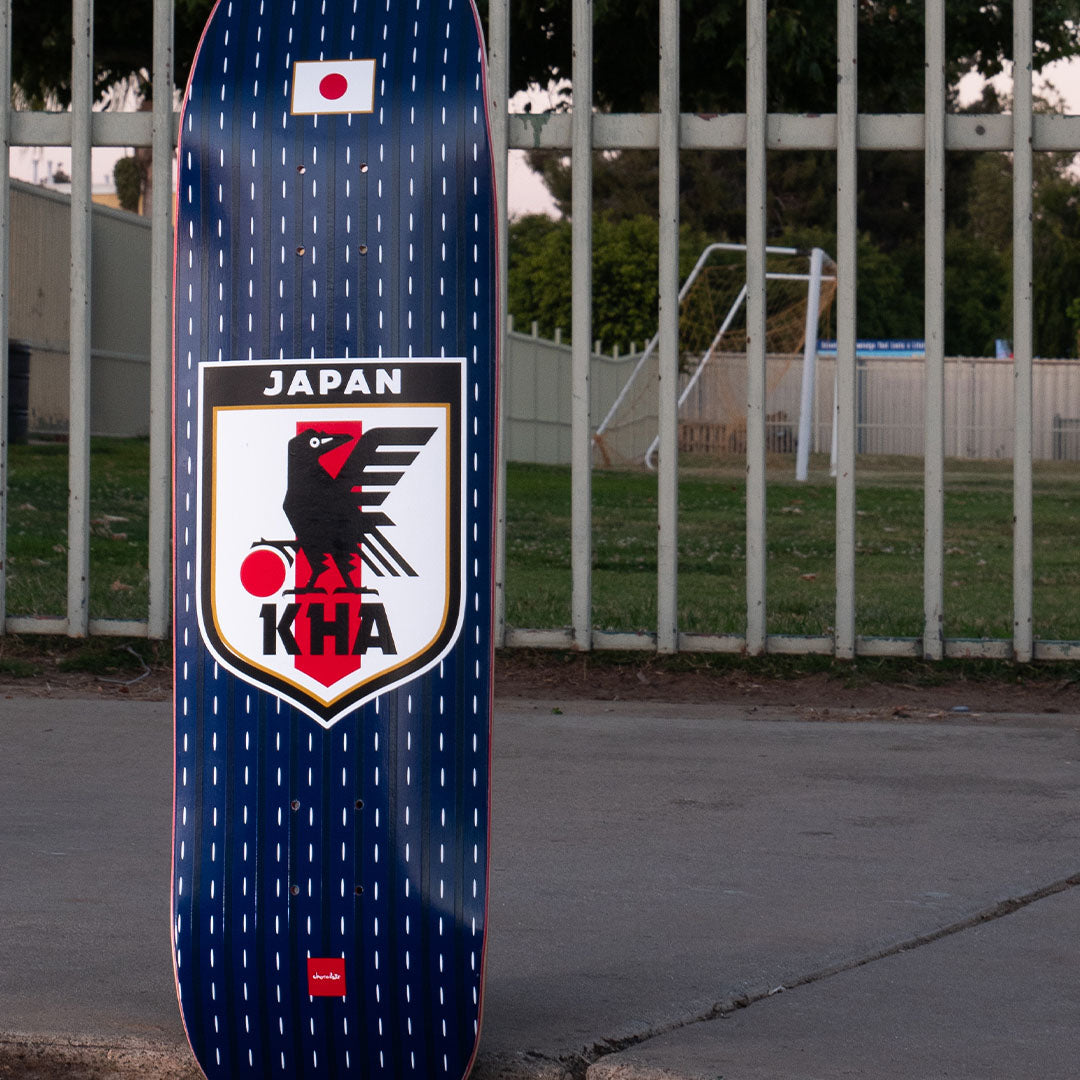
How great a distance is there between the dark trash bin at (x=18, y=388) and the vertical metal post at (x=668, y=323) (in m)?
11.2

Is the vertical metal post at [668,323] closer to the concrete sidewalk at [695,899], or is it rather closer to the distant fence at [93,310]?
the concrete sidewalk at [695,899]

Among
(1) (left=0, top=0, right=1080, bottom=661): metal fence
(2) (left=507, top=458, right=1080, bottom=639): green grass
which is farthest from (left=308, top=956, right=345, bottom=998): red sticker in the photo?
(2) (left=507, top=458, right=1080, bottom=639): green grass

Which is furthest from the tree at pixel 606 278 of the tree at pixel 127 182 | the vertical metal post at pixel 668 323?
the vertical metal post at pixel 668 323

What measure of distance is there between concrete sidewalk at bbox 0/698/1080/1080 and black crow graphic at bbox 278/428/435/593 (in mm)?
712

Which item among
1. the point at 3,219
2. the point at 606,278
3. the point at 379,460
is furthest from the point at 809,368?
the point at 606,278

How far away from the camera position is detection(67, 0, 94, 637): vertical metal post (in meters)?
4.92

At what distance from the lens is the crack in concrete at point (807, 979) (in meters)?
2.22

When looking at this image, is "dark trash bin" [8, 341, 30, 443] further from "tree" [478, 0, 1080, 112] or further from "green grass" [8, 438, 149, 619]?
"tree" [478, 0, 1080, 112]

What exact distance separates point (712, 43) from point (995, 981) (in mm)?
11348

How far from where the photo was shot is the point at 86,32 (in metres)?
4.95

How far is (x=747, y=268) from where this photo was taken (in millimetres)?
4688

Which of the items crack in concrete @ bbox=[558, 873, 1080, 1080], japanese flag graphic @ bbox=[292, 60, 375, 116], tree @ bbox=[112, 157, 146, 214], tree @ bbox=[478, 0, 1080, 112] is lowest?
crack in concrete @ bbox=[558, 873, 1080, 1080]

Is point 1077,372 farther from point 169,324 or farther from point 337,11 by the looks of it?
point 337,11

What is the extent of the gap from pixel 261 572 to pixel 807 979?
1104mm
